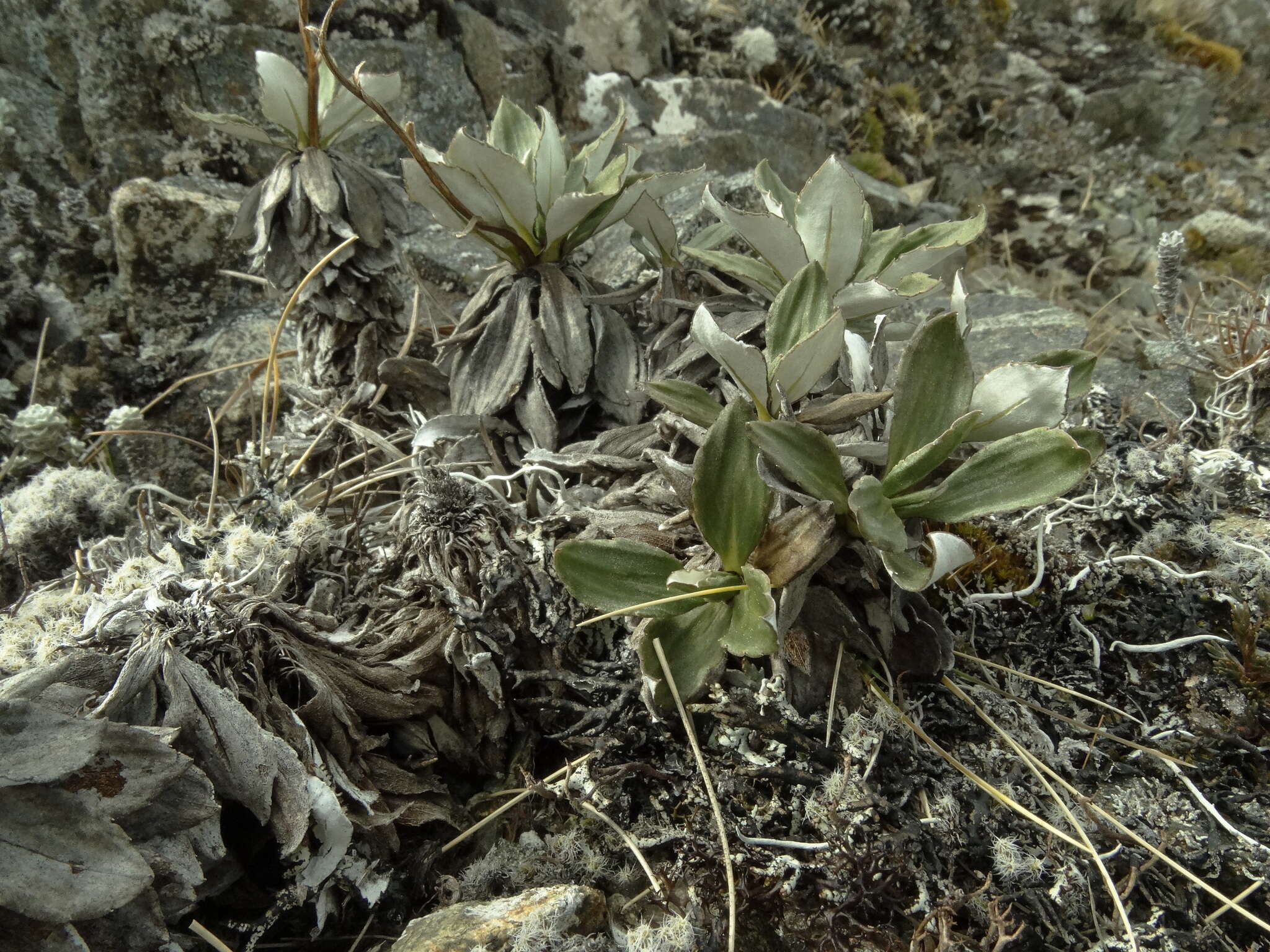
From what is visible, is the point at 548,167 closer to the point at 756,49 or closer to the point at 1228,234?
the point at 756,49

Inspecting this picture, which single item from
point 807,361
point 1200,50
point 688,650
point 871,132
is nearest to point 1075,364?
point 807,361

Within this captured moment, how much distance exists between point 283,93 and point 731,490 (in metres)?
1.03

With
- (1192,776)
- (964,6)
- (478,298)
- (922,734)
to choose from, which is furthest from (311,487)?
(964,6)

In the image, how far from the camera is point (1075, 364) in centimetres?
97

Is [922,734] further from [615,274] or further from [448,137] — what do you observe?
[448,137]

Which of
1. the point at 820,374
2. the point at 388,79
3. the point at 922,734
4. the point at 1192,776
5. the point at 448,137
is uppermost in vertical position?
the point at 388,79

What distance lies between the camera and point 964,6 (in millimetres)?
3209

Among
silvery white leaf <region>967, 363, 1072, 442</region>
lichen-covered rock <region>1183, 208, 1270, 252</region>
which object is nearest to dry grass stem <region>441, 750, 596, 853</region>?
silvery white leaf <region>967, 363, 1072, 442</region>

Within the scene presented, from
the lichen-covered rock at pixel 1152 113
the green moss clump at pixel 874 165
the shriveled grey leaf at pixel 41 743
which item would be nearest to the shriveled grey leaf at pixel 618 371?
the shriveled grey leaf at pixel 41 743

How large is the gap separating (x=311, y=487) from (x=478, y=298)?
18.0 inches

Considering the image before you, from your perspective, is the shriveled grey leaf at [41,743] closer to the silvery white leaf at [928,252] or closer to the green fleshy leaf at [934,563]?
the green fleshy leaf at [934,563]

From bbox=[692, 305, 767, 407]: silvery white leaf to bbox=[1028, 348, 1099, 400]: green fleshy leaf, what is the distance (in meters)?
0.36

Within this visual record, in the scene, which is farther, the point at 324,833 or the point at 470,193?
the point at 470,193

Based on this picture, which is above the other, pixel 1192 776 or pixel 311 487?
pixel 311 487
